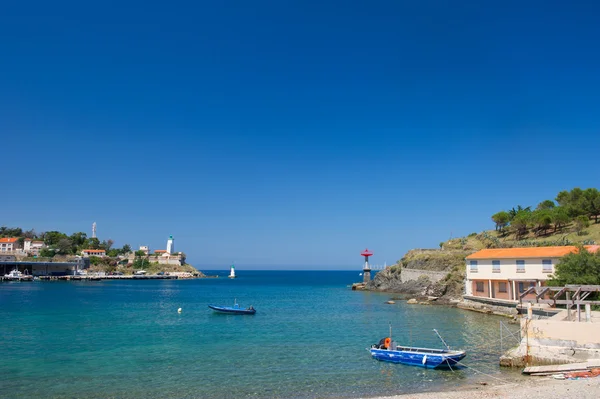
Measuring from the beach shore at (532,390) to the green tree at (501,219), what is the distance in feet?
325

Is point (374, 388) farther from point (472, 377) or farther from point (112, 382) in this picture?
point (112, 382)

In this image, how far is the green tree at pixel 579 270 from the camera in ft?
129


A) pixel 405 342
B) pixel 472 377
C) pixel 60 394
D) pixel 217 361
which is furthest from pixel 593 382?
pixel 60 394

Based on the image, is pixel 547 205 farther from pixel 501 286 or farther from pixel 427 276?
pixel 501 286

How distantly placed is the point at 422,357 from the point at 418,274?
6243cm

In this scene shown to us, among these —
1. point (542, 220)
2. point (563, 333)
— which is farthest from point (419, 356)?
point (542, 220)

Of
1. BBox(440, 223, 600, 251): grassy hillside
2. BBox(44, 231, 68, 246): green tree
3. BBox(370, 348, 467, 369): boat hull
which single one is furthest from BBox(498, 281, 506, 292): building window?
BBox(44, 231, 68, 246): green tree

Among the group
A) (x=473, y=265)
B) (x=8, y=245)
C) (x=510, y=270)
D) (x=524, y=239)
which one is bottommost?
(x=510, y=270)

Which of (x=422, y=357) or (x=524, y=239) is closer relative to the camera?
(x=422, y=357)

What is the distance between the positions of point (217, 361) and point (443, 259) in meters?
65.5

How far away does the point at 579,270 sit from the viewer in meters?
41.0

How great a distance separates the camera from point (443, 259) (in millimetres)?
85312

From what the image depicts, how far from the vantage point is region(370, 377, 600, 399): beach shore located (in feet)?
62.5

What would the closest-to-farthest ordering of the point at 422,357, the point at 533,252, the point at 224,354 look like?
the point at 422,357
the point at 224,354
the point at 533,252
